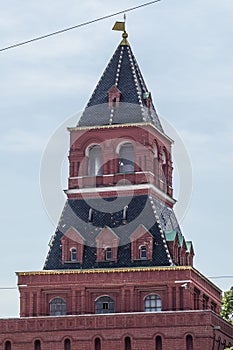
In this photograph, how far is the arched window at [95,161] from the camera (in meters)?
78.2

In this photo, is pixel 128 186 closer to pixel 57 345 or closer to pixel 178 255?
pixel 178 255

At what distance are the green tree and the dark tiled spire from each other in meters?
15.8

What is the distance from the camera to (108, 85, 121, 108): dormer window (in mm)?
78500

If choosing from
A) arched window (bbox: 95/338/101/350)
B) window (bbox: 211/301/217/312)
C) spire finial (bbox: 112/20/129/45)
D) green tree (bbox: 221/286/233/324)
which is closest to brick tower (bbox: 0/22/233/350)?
arched window (bbox: 95/338/101/350)

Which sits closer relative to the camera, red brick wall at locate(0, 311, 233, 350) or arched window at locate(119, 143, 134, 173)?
red brick wall at locate(0, 311, 233, 350)

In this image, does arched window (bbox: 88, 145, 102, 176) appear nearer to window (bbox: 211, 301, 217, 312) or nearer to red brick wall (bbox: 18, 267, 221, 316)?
red brick wall (bbox: 18, 267, 221, 316)

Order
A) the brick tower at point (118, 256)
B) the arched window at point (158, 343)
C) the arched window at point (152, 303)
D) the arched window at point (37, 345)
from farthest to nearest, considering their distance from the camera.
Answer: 1. the arched window at point (152, 303)
2. the arched window at point (37, 345)
3. the brick tower at point (118, 256)
4. the arched window at point (158, 343)

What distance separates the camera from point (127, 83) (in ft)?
260

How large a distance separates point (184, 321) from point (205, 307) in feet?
20.5

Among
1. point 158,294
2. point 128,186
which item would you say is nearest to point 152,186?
point 128,186

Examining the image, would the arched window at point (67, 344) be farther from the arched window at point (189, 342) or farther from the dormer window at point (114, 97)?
the dormer window at point (114, 97)

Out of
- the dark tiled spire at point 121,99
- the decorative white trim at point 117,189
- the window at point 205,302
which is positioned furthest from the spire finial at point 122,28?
the window at point 205,302

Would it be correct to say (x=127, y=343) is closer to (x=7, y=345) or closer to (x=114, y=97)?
(x=7, y=345)

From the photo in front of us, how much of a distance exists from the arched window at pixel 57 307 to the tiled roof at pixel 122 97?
10.9 meters
